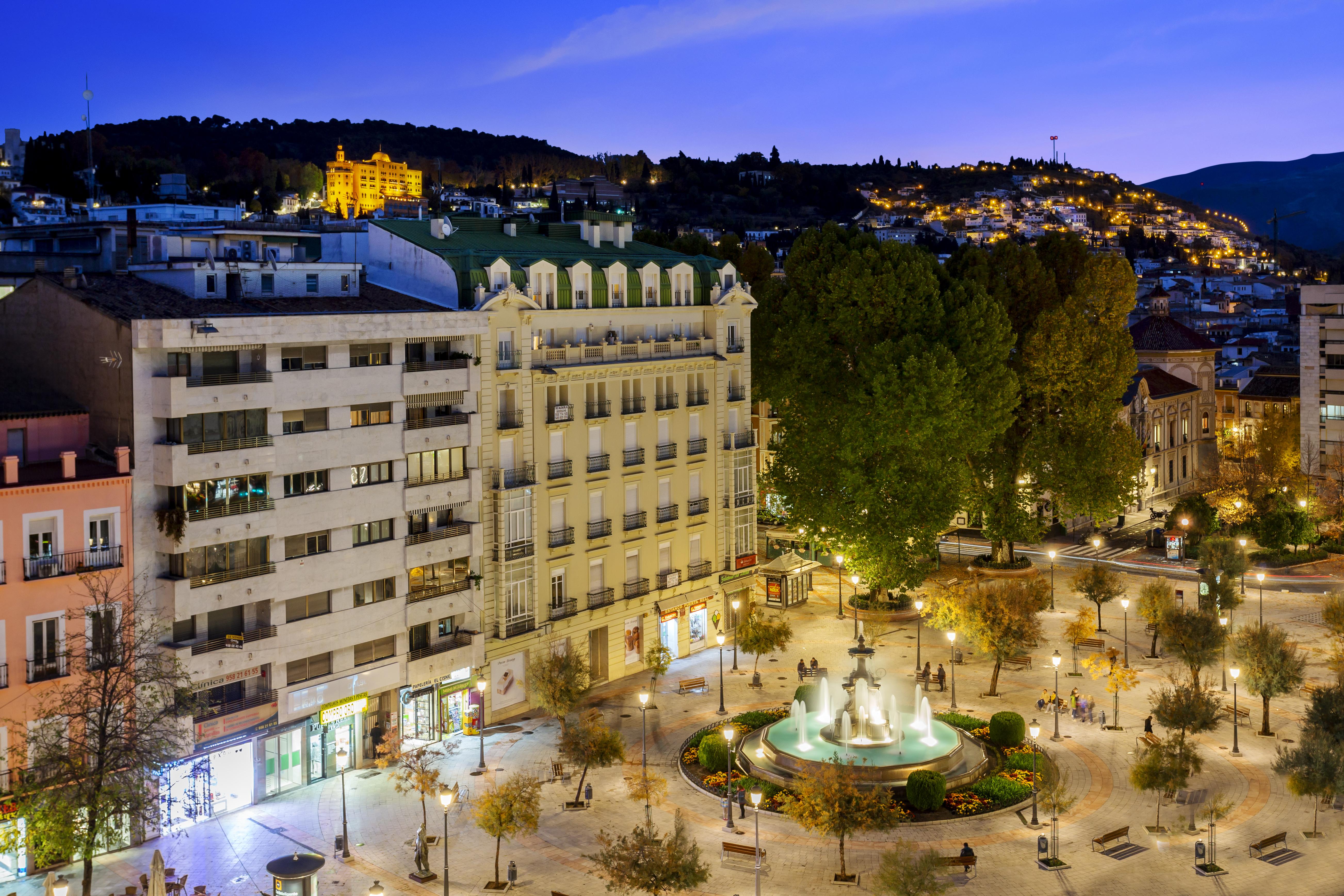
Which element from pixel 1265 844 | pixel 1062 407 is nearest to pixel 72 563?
pixel 1265 844

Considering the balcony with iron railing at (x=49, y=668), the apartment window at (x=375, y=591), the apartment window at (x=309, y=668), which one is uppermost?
the apartment window at (x=375, y=591)

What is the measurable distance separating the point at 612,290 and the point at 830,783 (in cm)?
2849

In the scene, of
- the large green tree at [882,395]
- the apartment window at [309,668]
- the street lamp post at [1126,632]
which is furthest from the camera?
the large green tree at [882,395]

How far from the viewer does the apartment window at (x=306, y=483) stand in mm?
45875

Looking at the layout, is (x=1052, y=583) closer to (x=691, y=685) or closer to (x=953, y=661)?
(x=953, y=661)

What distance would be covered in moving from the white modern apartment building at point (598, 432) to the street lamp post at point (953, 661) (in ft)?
36.0

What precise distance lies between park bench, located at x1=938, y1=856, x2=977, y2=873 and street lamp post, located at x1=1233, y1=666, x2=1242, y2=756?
599 inches

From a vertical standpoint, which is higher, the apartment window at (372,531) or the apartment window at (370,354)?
the apartment window at (370,354)

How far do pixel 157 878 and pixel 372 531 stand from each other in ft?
57.5

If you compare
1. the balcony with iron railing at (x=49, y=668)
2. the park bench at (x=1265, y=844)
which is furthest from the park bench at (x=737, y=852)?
the balcony with iron railing at (x=49, y=668)

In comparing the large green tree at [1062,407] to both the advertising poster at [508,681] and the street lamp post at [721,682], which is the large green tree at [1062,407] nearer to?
the street lamp post at [721,682]

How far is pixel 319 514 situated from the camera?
4662 centimetres

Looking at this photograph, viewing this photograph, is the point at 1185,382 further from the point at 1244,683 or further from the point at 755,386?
the point at 1244,683

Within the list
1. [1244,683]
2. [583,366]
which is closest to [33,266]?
[583,366]
